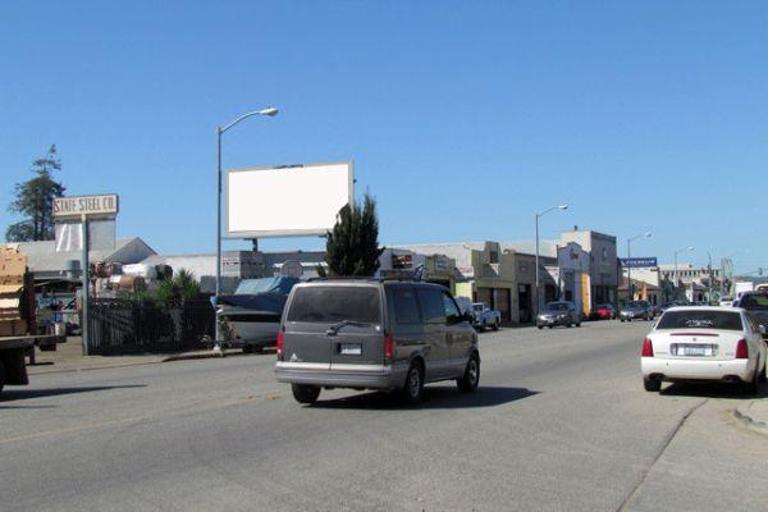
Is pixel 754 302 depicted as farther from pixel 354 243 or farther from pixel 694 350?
pixel 354 243

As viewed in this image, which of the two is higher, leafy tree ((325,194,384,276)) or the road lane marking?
leafy tree ((325,194,384,276))

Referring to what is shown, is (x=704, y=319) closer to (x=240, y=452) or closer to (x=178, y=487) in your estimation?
(x=240, y=452)

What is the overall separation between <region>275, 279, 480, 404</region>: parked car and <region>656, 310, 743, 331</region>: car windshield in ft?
15.1

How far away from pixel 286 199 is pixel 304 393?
4341 centimetres

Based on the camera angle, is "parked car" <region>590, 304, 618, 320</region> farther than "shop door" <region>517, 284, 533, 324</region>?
Yes

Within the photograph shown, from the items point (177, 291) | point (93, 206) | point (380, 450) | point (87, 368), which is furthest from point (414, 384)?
point (177, 291)

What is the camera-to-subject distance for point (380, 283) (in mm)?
13430

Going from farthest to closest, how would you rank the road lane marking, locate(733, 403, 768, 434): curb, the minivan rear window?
the minivan rear window → locate(733, 403, 768, 434): curb → the road lane marking

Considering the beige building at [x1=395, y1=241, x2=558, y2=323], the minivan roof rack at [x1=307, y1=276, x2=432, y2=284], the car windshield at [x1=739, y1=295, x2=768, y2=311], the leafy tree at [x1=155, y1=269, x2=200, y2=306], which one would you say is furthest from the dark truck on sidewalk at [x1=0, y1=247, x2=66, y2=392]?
the beige building at [x1=395, y1=241, x2=558, y2=323]

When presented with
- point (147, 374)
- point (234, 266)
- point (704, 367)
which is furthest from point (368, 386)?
point (234, 266)

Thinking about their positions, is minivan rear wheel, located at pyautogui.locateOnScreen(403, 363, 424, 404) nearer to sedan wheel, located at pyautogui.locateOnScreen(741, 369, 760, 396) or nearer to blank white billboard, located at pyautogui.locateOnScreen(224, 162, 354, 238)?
sedan wheel, located at pyautogui.locateOnScreen(741, 369, 760, 396)

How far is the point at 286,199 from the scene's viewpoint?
186ft

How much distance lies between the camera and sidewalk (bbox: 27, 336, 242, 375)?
25.2 m

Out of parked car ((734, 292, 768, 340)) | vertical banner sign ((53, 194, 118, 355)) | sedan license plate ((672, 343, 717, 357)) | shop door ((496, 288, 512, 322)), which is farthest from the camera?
shop door ((496, 288, 512, 322))
